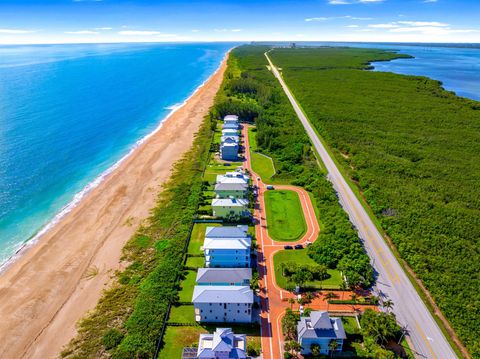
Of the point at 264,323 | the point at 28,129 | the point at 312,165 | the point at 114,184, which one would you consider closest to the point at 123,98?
the point at 28,129

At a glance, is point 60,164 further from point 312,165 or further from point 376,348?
point 376,348

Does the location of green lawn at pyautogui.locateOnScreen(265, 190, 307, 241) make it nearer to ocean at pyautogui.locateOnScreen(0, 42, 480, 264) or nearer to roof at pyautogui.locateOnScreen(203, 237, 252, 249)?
roof at pyautogui.locateOnScreen(203, 237, 252, 249)

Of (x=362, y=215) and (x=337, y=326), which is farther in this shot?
(x=362, y=215)

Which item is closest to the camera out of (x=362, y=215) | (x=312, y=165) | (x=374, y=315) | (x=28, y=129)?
(x=374, y=315)

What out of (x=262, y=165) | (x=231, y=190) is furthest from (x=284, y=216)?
(x=262, y=165)

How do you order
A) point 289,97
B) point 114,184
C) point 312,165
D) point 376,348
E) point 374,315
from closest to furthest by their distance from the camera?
point 376,348 → point 374,315 → point 114,184 → point 312,165 → point 289,97

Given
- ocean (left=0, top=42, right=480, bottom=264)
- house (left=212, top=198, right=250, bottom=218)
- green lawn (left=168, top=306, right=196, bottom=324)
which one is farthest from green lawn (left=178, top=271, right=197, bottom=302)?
ocean (left=0, top=42, right=480, bottom=264)

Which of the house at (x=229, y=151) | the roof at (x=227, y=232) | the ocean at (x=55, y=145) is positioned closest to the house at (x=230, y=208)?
the roof at (x=227, y=232)

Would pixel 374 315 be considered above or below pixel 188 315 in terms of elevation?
above
